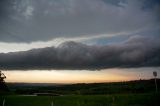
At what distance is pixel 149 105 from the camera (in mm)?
41375

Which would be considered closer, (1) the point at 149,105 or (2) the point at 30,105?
(1) the point at 149,105

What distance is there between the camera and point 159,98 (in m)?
47.9

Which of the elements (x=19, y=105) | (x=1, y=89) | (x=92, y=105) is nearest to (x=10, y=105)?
(x=19, y=105)

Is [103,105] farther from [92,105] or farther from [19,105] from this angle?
[19,105]

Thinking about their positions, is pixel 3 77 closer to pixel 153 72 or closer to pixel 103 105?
pixel 103 105

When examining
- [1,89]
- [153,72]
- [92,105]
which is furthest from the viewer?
[1,89]

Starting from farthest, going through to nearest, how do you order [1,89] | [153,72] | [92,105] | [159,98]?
[1,89], [159,98], [92,105], [153,72]

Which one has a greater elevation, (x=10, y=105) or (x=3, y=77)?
(x=3, y=77)

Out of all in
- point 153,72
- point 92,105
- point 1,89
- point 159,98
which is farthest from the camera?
point 1,89

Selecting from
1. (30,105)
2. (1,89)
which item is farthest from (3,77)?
(30,105)

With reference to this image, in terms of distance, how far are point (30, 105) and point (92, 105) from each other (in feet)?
38.6

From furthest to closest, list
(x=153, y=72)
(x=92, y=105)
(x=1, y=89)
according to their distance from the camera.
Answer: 1. (x=1, y=89)
2. (x=92, y=105)
3. (x=153, y=72)

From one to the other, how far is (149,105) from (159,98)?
24.7 ft

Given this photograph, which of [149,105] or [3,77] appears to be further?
[3,77]
